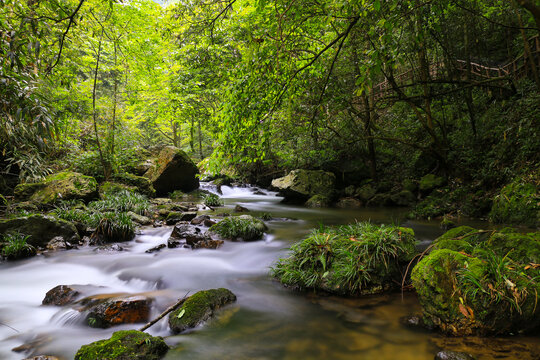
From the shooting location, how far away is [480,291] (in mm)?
2982

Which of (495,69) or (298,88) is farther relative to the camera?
(495,69)

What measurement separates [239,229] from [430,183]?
863 cm

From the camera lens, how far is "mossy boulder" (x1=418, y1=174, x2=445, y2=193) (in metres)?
11.6

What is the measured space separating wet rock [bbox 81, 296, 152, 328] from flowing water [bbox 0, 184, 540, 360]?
10cm

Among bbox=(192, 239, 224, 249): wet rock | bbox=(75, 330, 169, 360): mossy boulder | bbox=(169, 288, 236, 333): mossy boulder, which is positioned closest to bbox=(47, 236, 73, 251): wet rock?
bbox=(192, 239, 224, 249): wet rock

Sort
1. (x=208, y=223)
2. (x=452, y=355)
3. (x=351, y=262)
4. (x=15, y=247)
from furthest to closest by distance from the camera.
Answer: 1. (x=208, y=223)
2. (x=15, y=247)
3. (x=351, y=262)
4. (x=452, y=355)

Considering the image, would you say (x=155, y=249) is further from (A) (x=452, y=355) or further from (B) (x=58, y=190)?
(A) (x=452, y=355)

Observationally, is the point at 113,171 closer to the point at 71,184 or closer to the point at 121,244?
the point at 71,184

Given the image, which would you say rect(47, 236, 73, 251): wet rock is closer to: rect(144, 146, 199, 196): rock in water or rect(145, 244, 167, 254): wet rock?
rect(145, 244, 167, 254): wet rock

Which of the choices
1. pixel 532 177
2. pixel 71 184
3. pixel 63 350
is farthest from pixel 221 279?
pixel 532 177

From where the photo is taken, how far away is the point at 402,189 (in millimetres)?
13055

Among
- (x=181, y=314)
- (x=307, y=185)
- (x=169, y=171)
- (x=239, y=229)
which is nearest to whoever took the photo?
(x=181, y=314)

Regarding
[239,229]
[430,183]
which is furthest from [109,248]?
[430,183]

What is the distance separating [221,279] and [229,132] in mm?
3068
